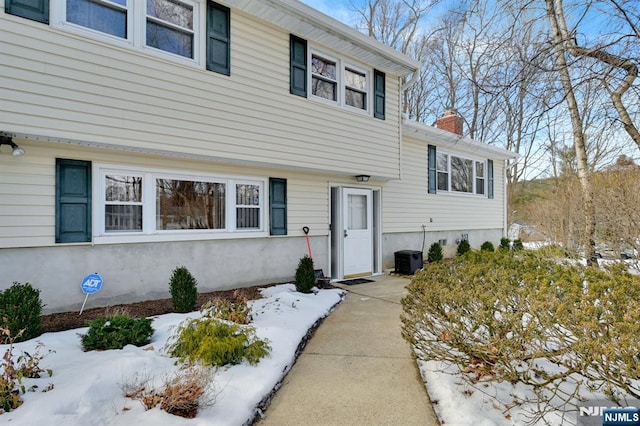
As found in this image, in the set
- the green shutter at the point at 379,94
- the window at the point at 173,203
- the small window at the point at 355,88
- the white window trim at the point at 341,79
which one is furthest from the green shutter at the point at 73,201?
the green shutter at the point at 379,94

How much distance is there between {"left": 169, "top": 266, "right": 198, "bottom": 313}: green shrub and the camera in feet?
17.0

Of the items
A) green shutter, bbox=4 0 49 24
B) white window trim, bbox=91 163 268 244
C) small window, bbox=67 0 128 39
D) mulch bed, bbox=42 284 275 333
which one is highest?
small window, bbox=67 0 128 39

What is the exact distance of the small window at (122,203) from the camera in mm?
5414

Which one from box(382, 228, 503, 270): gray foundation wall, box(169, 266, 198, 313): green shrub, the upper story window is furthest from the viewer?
box(382, 228, 503, 270): gray foundation wall

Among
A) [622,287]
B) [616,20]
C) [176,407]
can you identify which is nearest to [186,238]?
[176,407]

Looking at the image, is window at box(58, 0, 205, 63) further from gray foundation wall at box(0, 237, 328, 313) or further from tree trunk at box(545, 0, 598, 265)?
tree trunk at box(545, 0, 598, 265)

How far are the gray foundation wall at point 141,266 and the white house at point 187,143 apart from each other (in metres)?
0.02

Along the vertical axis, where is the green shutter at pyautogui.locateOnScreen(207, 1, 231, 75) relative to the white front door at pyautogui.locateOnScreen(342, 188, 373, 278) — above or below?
above

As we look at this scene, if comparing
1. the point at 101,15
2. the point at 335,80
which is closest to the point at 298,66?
the point at 335,80

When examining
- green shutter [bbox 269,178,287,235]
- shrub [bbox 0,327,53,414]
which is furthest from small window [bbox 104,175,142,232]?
shrub [bbox 0,327,53,414]

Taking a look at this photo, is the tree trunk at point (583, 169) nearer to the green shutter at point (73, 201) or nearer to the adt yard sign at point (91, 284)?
the green shutter at point (73, 201)

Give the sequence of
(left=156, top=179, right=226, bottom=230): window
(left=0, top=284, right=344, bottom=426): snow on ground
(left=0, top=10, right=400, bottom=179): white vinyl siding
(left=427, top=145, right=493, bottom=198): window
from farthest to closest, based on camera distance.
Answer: (left=427, top=145, right=493, bottom=198): window < (left=156, top=179, right=226, bottom=230): window < (left=0, top=10, right=400, bottom=179): white vinyl siding < (left=0, top=284, right=344, bottom=426): snow on ground

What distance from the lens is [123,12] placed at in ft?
16.8

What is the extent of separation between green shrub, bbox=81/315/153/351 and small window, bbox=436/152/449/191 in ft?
31.5
